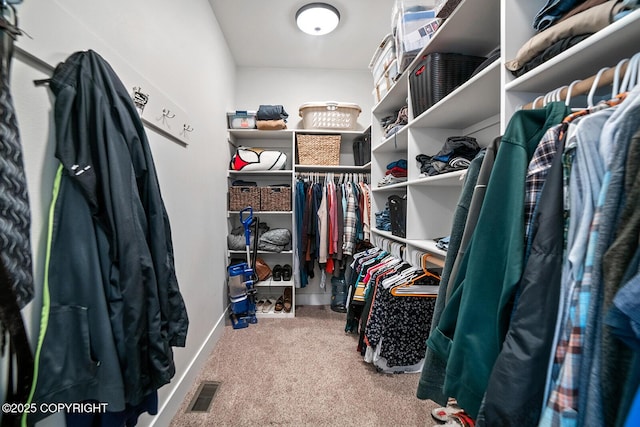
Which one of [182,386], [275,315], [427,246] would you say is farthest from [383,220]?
[182,386]

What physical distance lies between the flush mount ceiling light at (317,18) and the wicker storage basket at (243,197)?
59.4 inches

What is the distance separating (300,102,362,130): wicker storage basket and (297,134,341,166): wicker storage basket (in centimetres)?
12

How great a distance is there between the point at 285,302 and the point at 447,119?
2225mm

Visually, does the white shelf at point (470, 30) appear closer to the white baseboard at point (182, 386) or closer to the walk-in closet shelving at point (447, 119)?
the walk-in closet shelving at point (447, 119)

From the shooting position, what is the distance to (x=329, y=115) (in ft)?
8.29

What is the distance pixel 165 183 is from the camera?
1.31 meters

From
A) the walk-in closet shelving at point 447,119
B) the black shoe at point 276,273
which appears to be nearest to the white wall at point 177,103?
the black shoe at point 276,273

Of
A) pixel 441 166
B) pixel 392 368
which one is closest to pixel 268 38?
pixel 441 166

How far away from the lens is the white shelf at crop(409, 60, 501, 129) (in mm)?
972

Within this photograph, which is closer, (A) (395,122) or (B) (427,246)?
(B) (427,246)

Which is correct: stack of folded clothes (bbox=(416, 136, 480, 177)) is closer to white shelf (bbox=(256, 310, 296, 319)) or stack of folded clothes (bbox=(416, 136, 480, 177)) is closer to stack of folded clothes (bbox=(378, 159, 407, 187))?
stack of folded clothes (bbox=(378, 159, 407, 187))

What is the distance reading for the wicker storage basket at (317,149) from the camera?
256 cm

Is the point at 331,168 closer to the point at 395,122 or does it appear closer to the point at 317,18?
the point at 395,122

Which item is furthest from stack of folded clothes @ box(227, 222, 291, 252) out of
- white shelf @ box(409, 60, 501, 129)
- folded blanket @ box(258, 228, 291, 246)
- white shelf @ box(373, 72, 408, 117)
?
white shelf @ box(409, 60, 501, 129)
